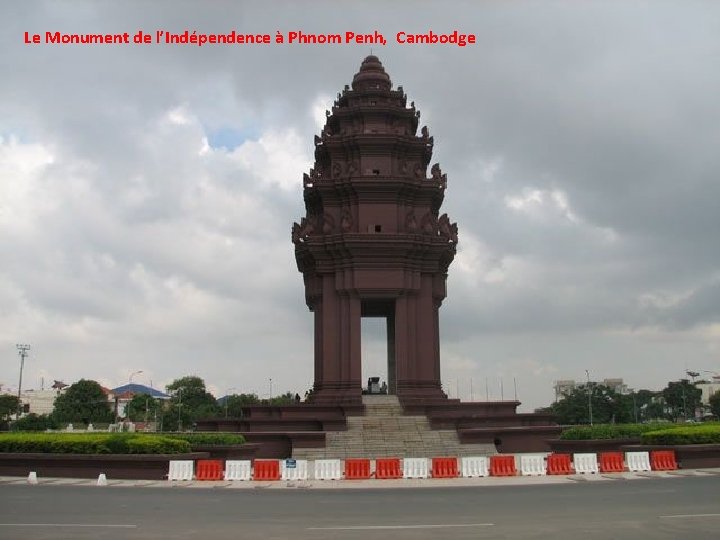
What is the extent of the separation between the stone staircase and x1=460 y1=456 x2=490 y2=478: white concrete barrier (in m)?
6.34

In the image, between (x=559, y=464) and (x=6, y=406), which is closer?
(x=559, y=464)

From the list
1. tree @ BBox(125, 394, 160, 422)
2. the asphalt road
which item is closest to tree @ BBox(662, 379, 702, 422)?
tree @ BBox(125, 394, 160, 422)

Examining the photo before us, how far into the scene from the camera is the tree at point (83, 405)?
111625mm

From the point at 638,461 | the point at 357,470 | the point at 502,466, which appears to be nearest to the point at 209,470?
the point at 357,470

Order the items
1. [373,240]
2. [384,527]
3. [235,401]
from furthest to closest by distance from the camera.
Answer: [235,401] → [373,240] → [384,527]

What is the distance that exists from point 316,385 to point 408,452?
10.0 meters

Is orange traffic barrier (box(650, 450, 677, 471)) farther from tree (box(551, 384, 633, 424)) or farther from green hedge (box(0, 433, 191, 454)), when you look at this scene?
tree (box(551, 384, 633, 424))

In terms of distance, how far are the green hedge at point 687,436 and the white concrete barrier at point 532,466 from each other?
6.04m

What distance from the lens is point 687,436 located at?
91.0ft

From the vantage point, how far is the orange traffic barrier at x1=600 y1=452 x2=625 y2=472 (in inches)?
1018

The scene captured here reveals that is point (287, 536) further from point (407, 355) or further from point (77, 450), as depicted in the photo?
point (407, 355)

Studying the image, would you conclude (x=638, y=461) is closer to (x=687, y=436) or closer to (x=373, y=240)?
(x=687, y=436)

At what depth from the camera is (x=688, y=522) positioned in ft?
44.8

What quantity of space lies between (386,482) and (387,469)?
4.57 ft
